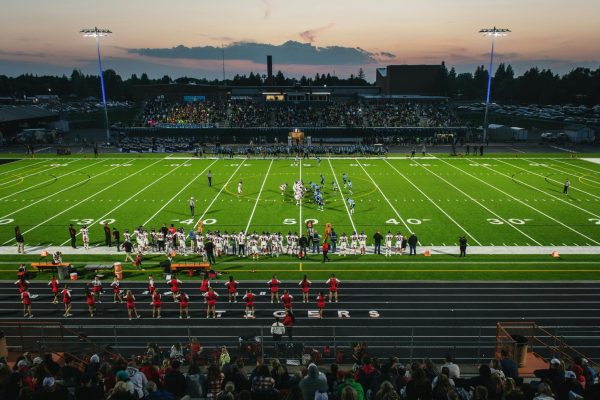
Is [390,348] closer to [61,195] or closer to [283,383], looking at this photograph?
[283,383]

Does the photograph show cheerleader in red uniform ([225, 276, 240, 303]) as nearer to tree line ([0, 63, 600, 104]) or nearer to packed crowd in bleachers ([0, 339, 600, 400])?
packed crowd in bleachers ([0, 339, 600, 400])

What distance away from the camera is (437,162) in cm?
4425

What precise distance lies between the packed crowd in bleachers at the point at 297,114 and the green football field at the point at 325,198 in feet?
73.1

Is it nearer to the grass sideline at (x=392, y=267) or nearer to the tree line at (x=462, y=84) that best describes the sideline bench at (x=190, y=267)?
the grass sideline at (x=392, y=267)

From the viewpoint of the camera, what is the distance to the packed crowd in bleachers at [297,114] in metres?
65.4

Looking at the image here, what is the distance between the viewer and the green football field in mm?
23141

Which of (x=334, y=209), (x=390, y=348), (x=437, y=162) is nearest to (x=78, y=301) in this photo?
(x=390, y=348)

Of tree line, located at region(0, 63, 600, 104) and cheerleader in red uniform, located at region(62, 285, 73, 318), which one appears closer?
cheerleader in red uniform, located at region(62, 285, 73, 318)

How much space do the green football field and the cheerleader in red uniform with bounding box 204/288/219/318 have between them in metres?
8.73

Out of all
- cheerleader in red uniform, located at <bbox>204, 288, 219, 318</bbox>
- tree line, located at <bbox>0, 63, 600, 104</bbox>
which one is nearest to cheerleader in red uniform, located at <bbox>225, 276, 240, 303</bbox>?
cheerleader in red uniform, located at <bbox>204, 288, 219, 318</bbox>

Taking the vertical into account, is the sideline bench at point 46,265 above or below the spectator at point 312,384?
below

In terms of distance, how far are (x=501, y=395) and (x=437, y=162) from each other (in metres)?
39.9

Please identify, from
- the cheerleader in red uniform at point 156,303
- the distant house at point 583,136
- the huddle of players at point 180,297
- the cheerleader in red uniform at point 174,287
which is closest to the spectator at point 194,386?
the huddle of players at point 180,297

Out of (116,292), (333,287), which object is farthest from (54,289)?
(333,287)
